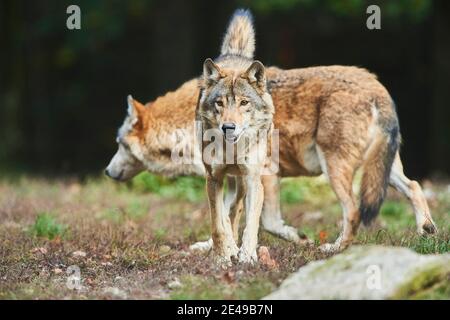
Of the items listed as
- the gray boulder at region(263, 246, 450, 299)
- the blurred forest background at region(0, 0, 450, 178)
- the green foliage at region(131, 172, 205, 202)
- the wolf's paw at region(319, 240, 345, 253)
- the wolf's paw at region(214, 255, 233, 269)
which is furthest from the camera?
the blurred forest background at region(0, 0, 450, 178)

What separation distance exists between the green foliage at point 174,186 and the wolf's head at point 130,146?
1.88 m

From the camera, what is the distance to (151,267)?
6816 millimetres

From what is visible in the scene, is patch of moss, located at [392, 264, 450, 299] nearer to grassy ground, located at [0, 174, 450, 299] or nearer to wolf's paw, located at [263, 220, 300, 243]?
grassy ground, located at [0, 174, 450, 299]

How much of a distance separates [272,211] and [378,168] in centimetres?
109

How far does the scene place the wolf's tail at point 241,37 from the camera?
8.34 meters

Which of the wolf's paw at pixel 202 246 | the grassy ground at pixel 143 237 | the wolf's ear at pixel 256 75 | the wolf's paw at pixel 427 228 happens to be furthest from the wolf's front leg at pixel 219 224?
the wolf's paw at pixel 427 228

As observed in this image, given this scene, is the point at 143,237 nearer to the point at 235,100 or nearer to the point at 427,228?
the point at 235,100

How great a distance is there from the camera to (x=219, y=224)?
7.26 m

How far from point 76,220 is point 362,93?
130 inches

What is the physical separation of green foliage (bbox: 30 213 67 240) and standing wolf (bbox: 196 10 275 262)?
69.1 inches

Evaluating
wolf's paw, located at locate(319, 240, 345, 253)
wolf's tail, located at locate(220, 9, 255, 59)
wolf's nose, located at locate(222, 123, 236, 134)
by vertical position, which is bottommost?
wolf's paw, located at locate(319, 240, 345, 253)

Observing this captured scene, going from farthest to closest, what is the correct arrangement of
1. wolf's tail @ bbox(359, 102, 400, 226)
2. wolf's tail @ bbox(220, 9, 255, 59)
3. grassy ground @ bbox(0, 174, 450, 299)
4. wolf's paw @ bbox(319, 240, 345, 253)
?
wolf's tail @ bbox(220, 9, 255, 59), wolf's tail @ bbox(359, 102, 400, 226), wolf's paw @ bbox(319, 240, 345, 253), grassy ground @ bbox(0, 174, 450, 299)

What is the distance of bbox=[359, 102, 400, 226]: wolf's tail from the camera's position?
8.03 m

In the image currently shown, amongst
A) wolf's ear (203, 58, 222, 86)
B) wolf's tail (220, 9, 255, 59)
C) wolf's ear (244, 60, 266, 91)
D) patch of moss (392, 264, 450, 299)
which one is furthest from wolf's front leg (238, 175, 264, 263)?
wolf's tail (220, 9, 255, 59)
